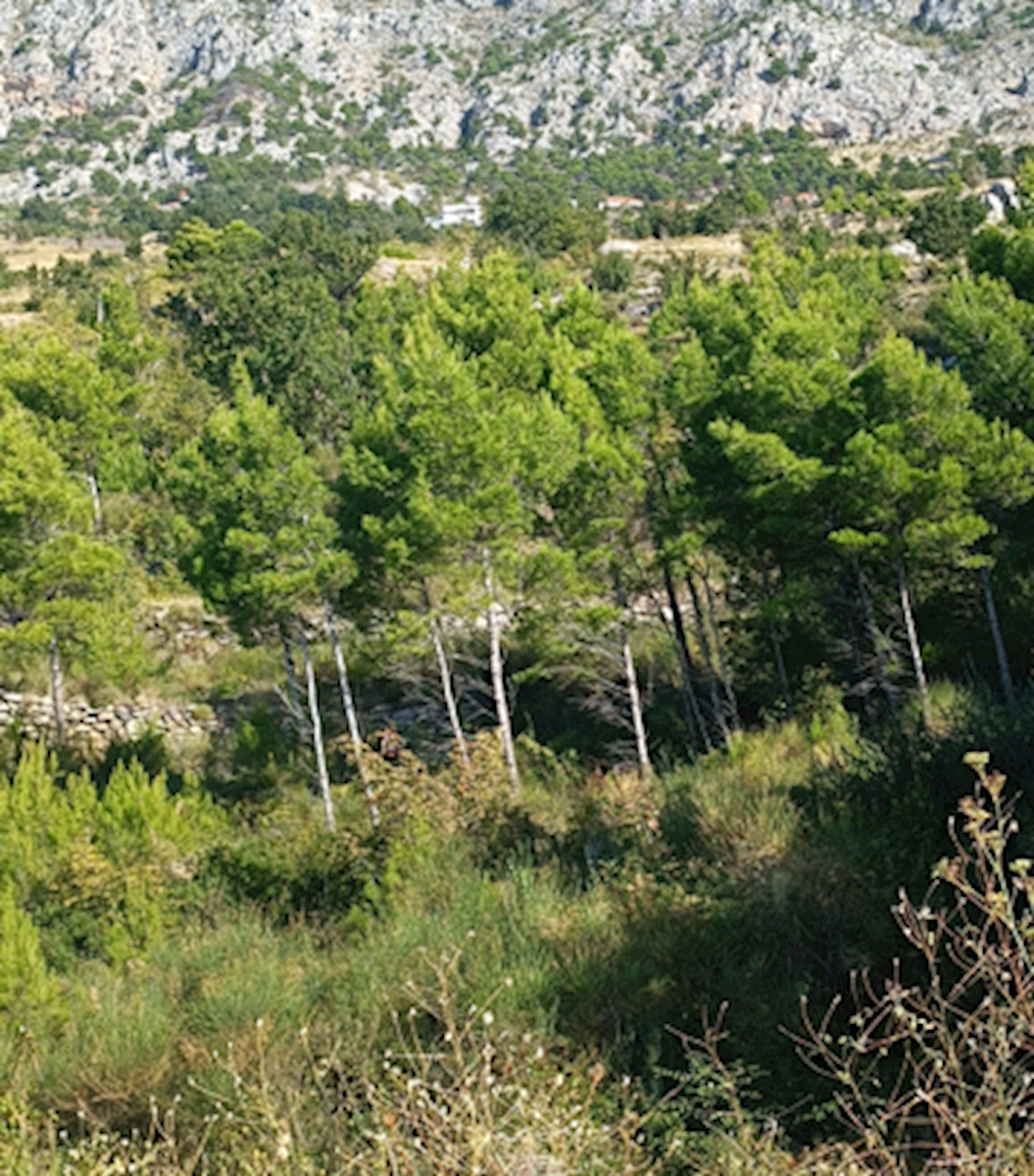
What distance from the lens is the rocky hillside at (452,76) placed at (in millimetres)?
121312

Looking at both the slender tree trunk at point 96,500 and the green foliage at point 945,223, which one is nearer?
the slender tree trunk at point 96,500

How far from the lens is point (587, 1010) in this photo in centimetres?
639

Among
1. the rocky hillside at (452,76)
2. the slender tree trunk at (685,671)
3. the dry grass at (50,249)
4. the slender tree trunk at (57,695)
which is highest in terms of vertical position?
the rocky hillside at (452,76)

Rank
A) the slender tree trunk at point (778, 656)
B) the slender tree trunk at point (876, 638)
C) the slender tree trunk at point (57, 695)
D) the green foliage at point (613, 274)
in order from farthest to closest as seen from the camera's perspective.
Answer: the green foliage at point (613, 274), the slender tree trunk at point (57, 695), the slender tree trunk at point (778, 656), the slender tree trunk at point (876, 638)

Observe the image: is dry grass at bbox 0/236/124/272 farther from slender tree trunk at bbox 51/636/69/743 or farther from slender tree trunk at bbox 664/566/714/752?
slender tree trunk at bbox 664/566/714/752

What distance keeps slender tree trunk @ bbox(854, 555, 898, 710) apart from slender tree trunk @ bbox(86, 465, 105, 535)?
58.5 feet

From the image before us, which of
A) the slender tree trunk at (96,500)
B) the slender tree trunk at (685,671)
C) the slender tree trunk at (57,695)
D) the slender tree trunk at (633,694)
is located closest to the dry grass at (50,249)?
the slender tree trunk at (96,500)

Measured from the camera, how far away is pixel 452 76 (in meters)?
138

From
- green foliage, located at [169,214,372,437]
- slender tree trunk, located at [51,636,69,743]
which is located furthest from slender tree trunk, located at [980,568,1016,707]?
green foliage, located at [169,214,372,437]

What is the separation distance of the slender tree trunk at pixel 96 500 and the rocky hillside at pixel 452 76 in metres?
97.2

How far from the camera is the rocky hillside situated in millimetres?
121312

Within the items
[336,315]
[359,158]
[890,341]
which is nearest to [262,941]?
[890,341]

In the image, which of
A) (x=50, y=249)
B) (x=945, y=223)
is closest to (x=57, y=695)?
(x=945, y=223)

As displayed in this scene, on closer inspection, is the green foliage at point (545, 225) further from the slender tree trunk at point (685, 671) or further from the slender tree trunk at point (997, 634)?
the slender tree trunk at point (997, 634)
